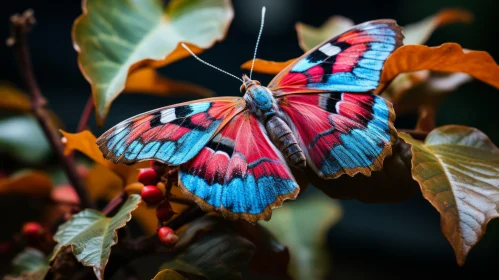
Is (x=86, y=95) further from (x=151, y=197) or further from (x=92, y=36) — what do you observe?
(x=151, y=197)

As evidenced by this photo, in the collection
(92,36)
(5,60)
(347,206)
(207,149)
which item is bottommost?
(347,206)

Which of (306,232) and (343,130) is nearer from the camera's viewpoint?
(343,130)

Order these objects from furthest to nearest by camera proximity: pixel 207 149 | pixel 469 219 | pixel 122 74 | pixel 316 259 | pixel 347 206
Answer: pixel 347 206 → pixel 316 259 → pixel 122 74 → pixel 207 149 → pixel 469 219

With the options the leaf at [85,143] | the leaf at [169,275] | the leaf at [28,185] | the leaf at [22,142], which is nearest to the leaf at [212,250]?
the leaf at [169,275]

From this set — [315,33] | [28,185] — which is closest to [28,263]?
[28,185]

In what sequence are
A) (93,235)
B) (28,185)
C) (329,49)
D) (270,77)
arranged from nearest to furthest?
(93,235) < (329,49) < (28,185) < (270,77)

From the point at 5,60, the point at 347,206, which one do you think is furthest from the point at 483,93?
the point at 5,60

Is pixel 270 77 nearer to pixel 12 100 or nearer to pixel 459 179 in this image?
pixel 12 100
